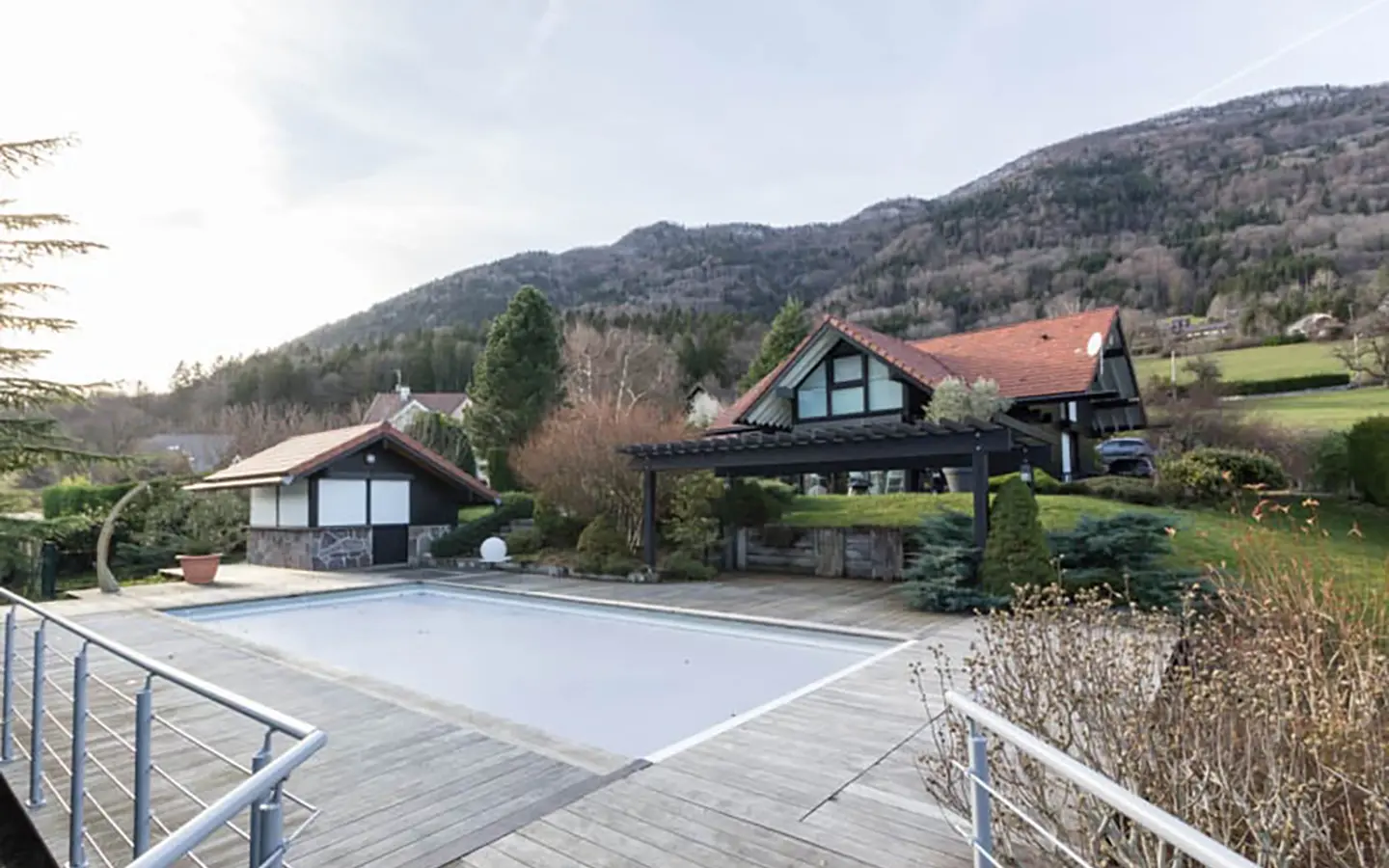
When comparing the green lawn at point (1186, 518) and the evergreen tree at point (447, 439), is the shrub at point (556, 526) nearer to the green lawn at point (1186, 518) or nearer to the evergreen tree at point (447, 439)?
the green lawn at point (1186, 518)

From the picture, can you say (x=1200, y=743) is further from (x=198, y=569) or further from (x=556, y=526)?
(x=198, y=569)

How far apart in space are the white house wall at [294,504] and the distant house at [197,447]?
50.9 feet

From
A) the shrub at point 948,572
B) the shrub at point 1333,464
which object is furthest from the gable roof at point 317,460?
the shrub at point 1333,464

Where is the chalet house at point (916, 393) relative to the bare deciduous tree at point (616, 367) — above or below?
below

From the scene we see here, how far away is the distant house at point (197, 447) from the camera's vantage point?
3192 cm

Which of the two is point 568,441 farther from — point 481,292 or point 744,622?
point 481,292

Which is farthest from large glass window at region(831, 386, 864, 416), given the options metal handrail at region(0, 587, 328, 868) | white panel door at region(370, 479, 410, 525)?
metal handrail at region(0, 587, 328, 868)

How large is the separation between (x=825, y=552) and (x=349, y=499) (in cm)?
1064

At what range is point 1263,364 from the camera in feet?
94.6

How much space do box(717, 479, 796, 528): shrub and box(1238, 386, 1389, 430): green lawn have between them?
14514 millimetres

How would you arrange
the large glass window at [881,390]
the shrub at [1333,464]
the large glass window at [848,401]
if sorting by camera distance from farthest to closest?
the large glass window at [848,401]
the large glass window at [881,390]
the shrub at [1333,464]

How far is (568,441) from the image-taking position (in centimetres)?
1571

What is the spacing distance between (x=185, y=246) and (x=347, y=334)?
4487 centimetres

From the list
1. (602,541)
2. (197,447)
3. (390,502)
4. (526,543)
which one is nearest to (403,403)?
(197,447)
